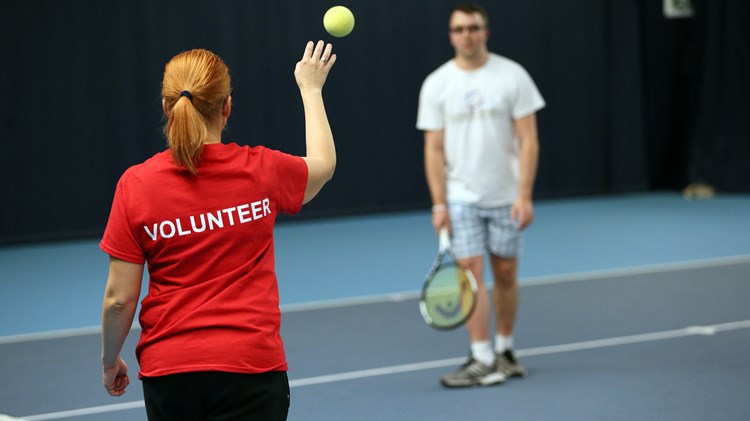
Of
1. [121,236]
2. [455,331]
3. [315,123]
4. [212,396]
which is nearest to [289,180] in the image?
[315,123]

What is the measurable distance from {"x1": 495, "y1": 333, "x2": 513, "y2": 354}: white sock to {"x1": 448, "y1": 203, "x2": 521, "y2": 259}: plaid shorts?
40cm

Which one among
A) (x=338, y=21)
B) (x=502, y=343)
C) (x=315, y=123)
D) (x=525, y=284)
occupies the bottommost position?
(x=525, y=284)

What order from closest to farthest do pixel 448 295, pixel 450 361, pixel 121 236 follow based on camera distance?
pixel 121 236 < pixel 448 295 < pixel 450 361

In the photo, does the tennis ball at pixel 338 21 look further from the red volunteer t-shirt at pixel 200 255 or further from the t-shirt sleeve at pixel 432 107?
the t-shirt sleeve at pixel 432 107

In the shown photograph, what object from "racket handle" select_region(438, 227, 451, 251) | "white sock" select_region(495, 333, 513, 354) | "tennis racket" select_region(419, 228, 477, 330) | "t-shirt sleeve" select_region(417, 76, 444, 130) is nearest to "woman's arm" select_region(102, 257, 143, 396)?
"tennis racket" select_region(419, 228, 477, 330)

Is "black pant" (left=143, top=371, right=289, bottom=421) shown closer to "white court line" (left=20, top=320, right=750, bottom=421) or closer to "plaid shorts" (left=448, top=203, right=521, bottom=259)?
"white court line" (left=20, top=320, right=750, bottom=421)

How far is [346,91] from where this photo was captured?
10.2m

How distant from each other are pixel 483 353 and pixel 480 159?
889 millimetres

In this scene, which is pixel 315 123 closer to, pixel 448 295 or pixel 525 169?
pixel 448 295

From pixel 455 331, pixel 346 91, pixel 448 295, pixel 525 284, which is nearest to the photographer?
pixel 448 295

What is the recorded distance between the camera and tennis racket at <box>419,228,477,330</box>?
459 centimetres

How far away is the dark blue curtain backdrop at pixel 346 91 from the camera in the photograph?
9383 mm

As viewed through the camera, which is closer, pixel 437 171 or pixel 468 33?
pixel 468 33

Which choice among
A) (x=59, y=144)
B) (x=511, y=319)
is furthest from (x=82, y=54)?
(x=511, y=319)
